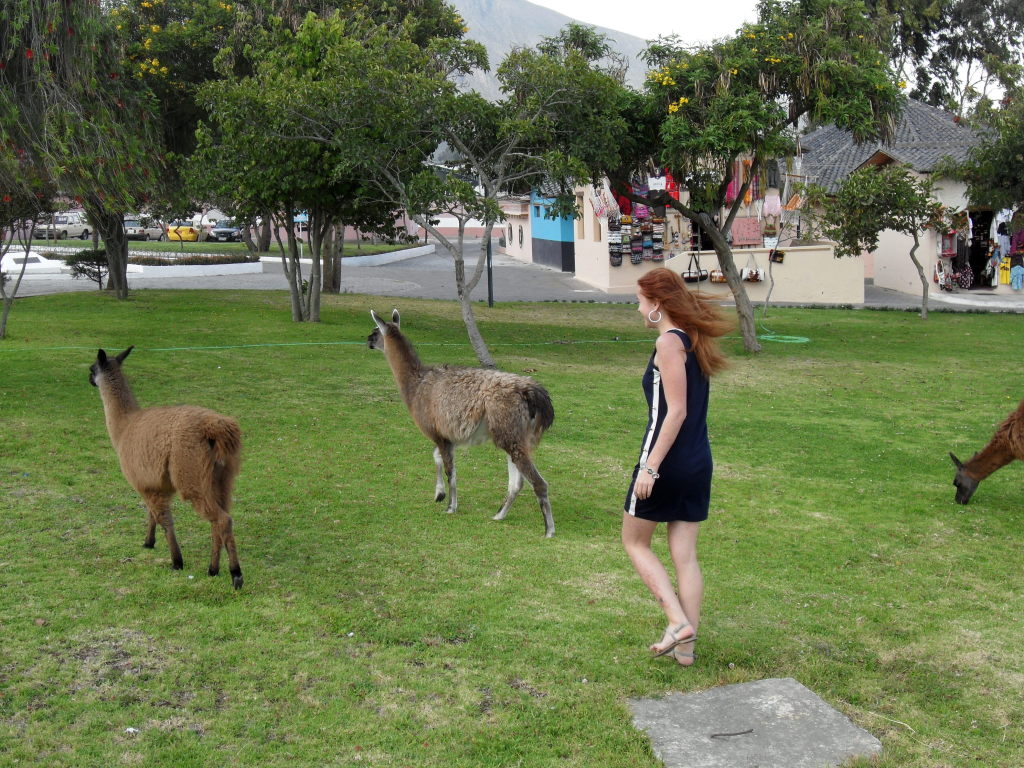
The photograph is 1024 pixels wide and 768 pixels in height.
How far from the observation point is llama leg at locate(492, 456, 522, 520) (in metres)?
8.38

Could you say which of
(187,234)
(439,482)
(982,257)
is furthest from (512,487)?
(187,234)

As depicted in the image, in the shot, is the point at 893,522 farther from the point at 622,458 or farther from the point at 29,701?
the point at 29,701

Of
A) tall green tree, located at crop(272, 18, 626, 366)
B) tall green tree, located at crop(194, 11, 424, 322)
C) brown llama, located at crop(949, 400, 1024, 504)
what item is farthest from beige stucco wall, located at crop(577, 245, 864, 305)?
brown llama, located at crop(949, 400, 1024, 504)

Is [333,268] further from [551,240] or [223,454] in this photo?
[223,454]

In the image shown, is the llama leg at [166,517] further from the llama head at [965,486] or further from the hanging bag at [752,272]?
the hanging bag at [752,272]

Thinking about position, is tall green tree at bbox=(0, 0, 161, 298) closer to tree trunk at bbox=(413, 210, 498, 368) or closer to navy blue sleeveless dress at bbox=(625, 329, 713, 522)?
tree trunk at bbox=(413, 210, 498, 368)

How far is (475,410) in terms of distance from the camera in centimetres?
828

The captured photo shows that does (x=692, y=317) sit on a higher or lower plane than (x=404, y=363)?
higher

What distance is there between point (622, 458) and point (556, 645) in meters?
5.50

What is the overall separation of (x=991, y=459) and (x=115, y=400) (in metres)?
8.00

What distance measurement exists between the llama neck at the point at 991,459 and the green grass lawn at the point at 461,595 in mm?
350

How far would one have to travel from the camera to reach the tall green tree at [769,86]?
1812 centimetres

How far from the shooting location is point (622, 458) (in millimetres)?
11156

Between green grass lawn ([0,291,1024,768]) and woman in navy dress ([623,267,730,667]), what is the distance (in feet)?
1.76
